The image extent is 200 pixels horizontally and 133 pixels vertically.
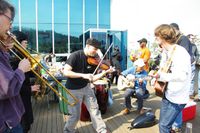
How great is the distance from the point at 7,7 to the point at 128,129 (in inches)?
130

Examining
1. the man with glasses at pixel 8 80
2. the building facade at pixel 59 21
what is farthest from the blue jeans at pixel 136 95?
the building facade at pixel 59 21


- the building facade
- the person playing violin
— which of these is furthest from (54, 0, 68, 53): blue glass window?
the person playing violin

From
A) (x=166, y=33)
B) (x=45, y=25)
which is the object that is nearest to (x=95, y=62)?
(x=166, y=33)

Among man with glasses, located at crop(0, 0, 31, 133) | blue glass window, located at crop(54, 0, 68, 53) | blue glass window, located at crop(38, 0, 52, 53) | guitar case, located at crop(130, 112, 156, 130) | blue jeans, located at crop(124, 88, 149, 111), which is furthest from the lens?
blue glass window, located at crop(54, 0, 68, 53)

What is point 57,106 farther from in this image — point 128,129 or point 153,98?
point 153,98

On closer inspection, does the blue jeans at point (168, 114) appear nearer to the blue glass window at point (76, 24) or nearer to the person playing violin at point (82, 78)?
the person playing violin at point (82, 78)

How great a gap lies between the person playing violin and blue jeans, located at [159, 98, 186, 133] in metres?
1.11

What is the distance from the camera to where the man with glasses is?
1.47 meters

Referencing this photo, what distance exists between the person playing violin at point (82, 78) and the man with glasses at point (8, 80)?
163 centimetres

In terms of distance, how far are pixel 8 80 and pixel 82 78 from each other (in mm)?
1986

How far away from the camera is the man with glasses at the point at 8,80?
1475 mm

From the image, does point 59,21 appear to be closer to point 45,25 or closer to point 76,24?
point 45,25

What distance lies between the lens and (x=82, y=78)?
3.42m

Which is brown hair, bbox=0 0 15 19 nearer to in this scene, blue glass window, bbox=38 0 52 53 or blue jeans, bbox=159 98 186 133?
blue jeans, bbox=159 98 186 133
